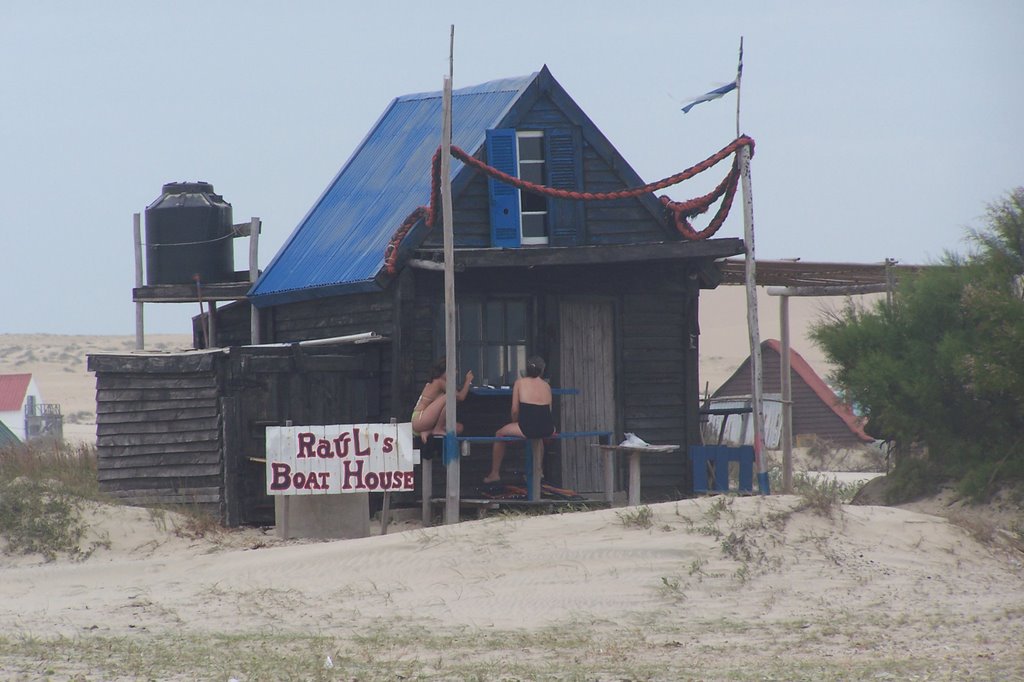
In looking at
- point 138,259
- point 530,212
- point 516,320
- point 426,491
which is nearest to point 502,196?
point 530,212

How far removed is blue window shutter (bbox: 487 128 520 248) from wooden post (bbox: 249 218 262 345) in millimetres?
4517

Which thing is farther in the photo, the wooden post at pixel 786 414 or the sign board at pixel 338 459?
the wooden post at pixel 786 414

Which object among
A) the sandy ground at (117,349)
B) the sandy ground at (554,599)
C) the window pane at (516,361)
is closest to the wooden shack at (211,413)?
the sandy ground at (554,599)

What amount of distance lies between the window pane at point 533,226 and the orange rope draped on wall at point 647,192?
0.38 metres

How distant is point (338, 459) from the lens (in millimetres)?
14195

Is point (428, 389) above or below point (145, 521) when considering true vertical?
above

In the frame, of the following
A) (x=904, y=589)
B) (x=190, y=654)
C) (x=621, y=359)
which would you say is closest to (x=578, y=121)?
(x=621, y=359)

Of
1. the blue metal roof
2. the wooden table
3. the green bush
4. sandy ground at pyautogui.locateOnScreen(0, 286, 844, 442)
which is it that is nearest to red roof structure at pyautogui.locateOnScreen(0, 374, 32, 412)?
sandy ground at pyautogui.locateOnScreen(0, 286, 844, 442)

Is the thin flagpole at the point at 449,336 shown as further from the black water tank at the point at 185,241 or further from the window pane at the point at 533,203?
the black water tank at the point at 185,241

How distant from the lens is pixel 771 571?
11.8 meters

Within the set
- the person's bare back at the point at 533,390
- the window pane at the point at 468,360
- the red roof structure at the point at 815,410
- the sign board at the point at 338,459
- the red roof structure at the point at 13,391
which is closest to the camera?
the sign board at the point at 338,459

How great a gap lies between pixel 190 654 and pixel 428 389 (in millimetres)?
5795

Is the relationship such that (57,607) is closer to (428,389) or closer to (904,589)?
(428,389)

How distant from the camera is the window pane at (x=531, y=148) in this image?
55.8 ft
